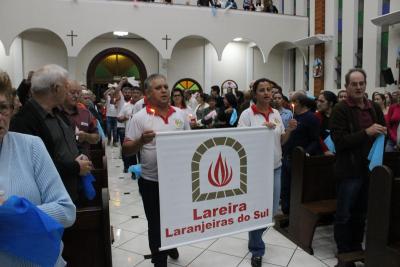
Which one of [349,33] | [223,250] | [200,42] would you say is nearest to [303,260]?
[223,250]

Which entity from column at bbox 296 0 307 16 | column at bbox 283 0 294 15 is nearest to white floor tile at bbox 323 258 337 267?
column at bbox 296 0 307 16

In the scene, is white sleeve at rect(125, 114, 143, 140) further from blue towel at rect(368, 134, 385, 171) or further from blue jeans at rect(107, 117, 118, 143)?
blue jeans at rect(107, 117, 118, 143)

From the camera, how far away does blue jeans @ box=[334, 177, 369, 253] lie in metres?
2.96

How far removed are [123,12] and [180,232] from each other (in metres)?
10.2

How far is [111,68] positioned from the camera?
13742mm

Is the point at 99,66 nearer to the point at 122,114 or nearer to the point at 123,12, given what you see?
the point at 123,12

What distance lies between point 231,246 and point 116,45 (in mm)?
11338

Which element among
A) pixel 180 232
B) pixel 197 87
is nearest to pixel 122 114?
pixel 180 232

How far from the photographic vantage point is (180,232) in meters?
2.71

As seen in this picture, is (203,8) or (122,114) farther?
(203,8)

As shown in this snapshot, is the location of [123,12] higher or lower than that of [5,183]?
higher

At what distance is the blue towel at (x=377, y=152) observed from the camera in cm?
281

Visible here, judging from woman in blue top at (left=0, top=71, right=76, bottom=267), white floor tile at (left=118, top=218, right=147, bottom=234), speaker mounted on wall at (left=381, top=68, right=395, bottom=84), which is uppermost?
speaker mounted on wall at (left=381, top=68, right=395, bottom=84)

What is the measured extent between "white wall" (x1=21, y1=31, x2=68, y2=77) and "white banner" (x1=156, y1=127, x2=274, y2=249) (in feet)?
38.5
